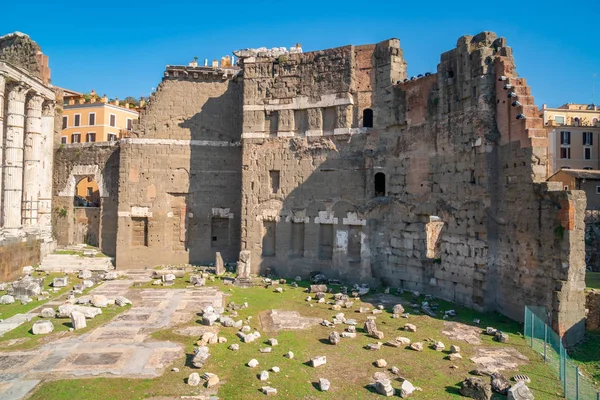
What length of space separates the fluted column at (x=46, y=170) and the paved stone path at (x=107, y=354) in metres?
11.8

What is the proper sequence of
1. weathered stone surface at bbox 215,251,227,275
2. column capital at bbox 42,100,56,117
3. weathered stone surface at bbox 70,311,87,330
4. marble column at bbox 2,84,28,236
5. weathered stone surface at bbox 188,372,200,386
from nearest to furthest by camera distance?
weathered stone surface at bbox 188,372,200,386, weathered stone surface at bbox 70,311,87,330, marble column at bbox 2,84,28,236, weathered stone surface at bbox 215,251,227,275, column capital at bbox 42,100,56,117

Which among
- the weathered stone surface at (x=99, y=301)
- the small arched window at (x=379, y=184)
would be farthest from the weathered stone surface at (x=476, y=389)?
the small arched window at (x=379, y=184)

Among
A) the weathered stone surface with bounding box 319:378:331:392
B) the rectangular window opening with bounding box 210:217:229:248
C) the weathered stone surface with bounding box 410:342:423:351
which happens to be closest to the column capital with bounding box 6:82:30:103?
the rectangular window opening with bounding box 210:217:229:248

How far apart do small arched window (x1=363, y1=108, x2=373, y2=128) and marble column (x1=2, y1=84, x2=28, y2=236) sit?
16097mm

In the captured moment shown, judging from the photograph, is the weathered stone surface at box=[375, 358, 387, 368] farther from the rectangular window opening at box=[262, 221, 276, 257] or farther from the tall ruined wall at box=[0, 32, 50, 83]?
the tall ruined wall at box=[0, 32, 50, 83]

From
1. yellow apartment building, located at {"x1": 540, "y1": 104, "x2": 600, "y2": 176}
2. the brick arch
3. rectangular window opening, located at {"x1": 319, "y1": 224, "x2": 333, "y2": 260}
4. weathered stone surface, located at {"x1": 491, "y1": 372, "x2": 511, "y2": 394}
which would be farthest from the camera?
yellow apartment building, located at {"x1": 540, "y1": 104, "x2": 600, "y2": 176}

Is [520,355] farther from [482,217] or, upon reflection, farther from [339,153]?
[339,153]

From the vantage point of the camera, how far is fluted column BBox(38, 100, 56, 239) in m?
23.6

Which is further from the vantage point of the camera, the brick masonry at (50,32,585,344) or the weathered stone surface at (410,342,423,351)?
the brick masonry at (50,32,585,344)

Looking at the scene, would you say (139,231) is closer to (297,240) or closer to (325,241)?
(297,240)

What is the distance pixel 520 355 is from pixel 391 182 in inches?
388

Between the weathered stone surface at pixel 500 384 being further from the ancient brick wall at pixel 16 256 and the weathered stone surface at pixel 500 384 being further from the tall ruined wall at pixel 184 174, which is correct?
the ancient brick wall at pixel 16 256

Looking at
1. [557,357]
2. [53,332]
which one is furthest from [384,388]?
[53,332]

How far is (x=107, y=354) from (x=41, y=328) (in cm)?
281
